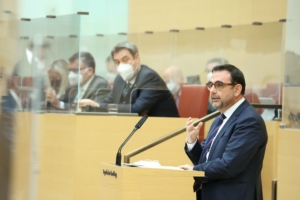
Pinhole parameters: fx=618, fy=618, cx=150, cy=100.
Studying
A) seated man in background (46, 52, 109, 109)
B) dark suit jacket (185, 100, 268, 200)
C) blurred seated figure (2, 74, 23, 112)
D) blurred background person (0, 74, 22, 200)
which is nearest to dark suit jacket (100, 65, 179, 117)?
seated man in background (46, 52, 109, 109)

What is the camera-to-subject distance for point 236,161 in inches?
155

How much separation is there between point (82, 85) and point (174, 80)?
56.1 inches

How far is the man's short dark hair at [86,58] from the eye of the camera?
6.29 m

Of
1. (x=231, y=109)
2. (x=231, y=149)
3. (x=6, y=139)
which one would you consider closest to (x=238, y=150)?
(x=231, y=149)

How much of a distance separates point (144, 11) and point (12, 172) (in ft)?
21.8

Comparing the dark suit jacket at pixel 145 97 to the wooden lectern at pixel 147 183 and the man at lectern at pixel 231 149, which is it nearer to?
the man at lectern at pixel 231 149

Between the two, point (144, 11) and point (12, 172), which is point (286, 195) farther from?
point (144, 11)

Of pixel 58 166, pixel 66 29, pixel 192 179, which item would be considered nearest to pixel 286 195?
pixel 192 179

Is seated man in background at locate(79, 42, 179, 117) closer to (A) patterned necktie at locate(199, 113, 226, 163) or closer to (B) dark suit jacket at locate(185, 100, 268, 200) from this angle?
(A) patterned necktie at locate(199, 113, 226, 163)

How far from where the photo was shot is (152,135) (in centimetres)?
609

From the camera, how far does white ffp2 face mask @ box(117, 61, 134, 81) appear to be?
6367 mm

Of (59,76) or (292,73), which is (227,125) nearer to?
(292,73)

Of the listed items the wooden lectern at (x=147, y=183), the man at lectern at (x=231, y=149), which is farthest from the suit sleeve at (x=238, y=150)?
the wooden lectern at (x=147, y=183)

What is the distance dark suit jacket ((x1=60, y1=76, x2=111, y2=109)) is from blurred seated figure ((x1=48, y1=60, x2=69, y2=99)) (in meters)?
0.06
